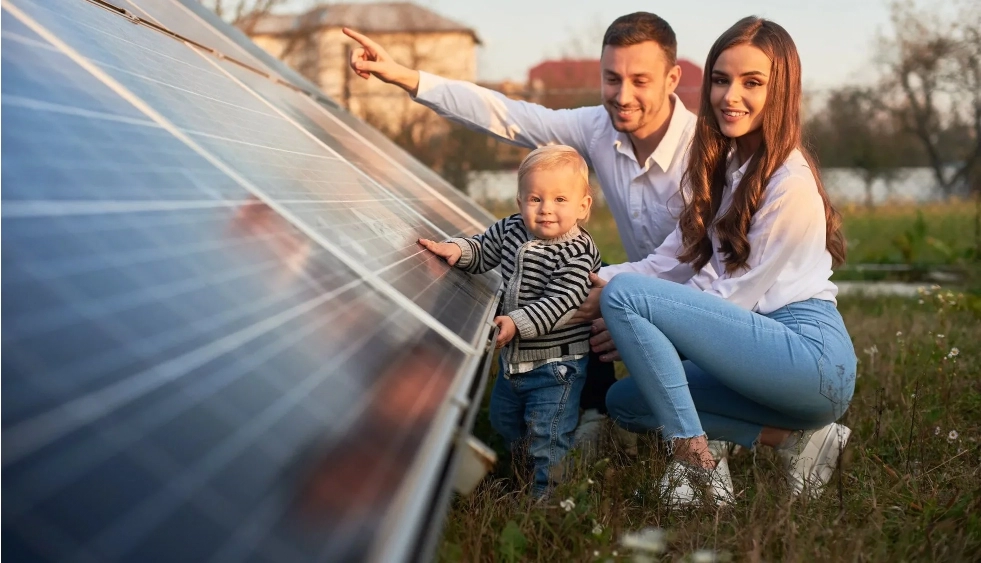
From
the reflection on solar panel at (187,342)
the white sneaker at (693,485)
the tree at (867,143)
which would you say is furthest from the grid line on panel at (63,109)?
the tree at (867,143)

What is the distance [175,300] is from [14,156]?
0.34m

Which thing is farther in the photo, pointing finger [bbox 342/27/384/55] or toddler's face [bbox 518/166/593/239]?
pointing finger [bbox 342/27/384/55]

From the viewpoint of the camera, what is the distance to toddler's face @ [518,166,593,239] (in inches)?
118

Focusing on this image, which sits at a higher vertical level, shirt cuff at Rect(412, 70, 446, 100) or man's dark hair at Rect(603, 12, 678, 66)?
man's dark hair at Rect(603, 12, 678, 66)

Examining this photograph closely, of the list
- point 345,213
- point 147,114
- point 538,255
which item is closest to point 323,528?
point 147,114

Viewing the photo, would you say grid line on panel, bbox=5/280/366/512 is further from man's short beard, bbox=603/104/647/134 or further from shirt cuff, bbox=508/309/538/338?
man's short beard, bbox=603/104/647/134

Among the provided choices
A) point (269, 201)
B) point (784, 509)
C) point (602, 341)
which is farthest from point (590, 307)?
point (269, 201)

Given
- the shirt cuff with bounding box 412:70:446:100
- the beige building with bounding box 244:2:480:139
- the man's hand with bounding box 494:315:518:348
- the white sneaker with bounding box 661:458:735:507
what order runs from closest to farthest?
the white sneaker with bounding box 661:458:735:507 < the man's hand with bounding box 494:315:518:348 < the shirt cuff with bounding box 412:70:446:100 < the beige building with bounding box 244:2:480:139

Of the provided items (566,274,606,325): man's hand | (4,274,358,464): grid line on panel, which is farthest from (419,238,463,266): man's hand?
(4,274,358,464): grid line on panel

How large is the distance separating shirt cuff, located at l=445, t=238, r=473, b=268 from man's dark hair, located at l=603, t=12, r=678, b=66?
1.26m

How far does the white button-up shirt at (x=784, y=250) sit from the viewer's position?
307cm

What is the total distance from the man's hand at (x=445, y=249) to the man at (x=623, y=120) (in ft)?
3.00

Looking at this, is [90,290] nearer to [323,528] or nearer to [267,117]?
[323,528]

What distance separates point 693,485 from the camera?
2.67 metres
